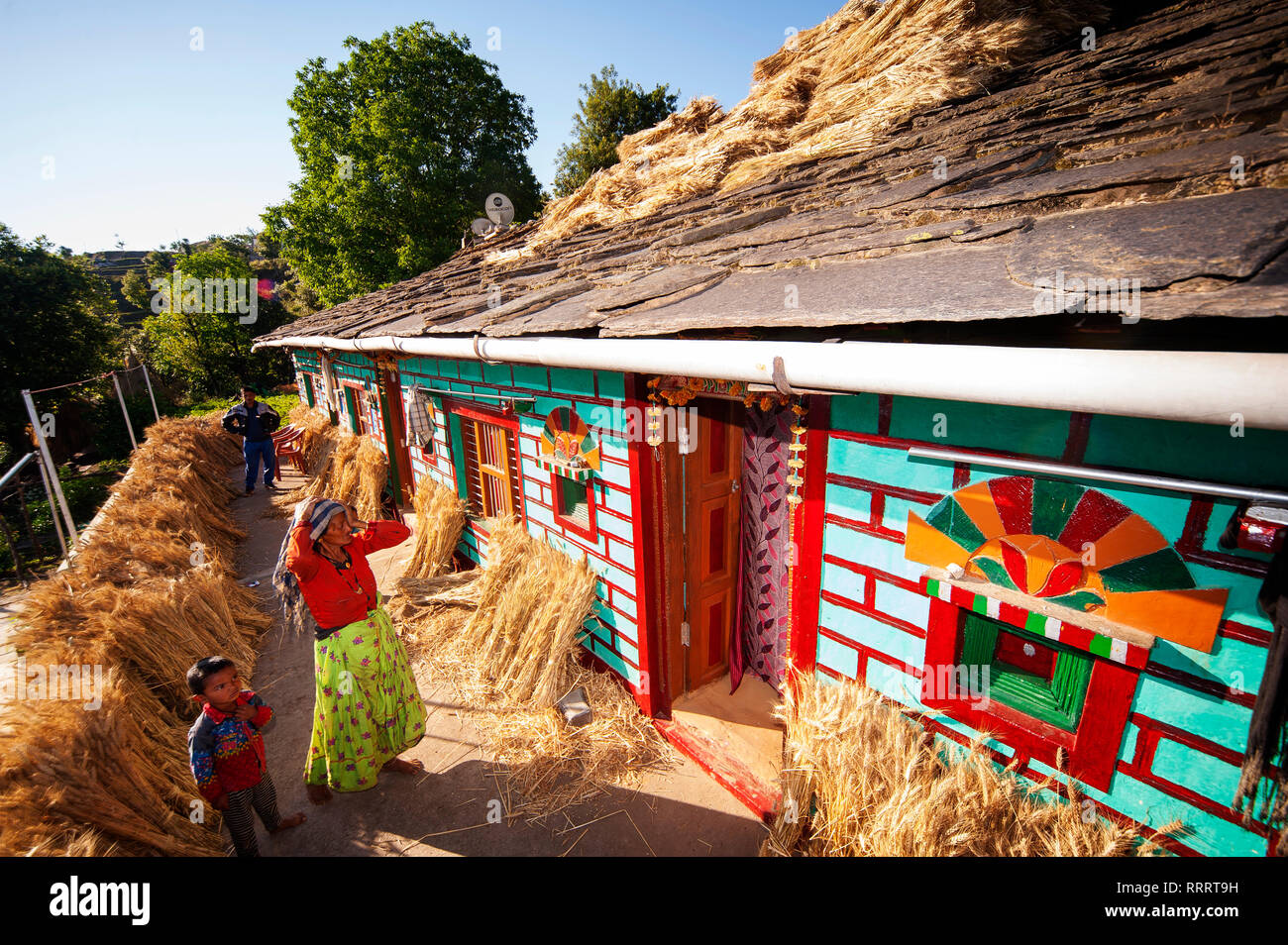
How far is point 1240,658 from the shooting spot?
1.67 metres

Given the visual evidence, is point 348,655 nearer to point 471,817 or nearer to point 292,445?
point 471,817

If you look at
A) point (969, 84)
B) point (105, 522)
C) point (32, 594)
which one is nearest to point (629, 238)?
point (969, 84)

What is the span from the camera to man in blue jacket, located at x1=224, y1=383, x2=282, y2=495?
10391 mm

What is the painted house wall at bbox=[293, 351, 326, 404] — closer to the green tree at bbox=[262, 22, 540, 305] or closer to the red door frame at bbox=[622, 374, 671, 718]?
the green tree at bbox=[262, 22, 540, 305]

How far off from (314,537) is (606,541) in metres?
2.09

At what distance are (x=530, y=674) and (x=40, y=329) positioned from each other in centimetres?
2720

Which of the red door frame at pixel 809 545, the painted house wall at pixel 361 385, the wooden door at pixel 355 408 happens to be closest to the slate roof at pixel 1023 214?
the red door frame at pixel 809 545

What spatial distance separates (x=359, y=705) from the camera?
343 cm

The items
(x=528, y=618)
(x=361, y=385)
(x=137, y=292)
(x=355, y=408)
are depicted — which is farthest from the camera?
(x=137, y=292)

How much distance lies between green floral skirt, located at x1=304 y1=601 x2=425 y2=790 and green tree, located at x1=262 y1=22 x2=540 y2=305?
60.4 feet

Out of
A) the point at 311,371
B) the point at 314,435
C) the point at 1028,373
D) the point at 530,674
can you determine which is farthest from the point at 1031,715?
the point at 311,371
